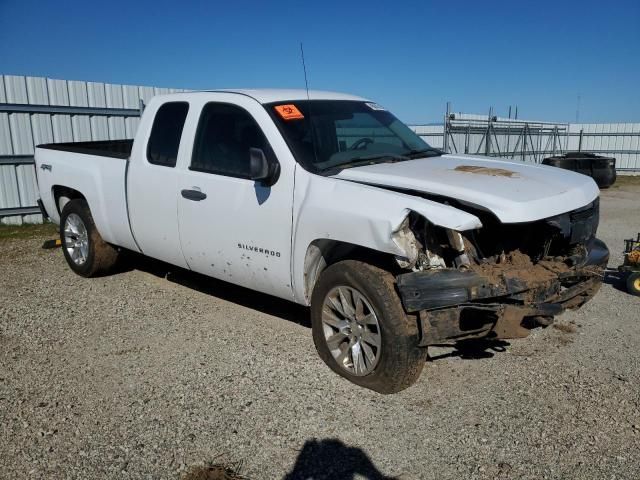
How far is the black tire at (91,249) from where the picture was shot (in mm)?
6266

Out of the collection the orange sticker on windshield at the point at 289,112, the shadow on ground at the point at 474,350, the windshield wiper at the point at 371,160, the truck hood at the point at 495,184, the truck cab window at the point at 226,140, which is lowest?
the shadow on ground at the point at 474,350

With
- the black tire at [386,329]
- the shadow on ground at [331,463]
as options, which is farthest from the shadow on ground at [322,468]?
the black tire at [386,329]

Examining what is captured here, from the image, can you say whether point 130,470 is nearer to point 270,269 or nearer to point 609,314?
point 270,269

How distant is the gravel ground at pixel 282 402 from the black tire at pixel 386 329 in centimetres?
14

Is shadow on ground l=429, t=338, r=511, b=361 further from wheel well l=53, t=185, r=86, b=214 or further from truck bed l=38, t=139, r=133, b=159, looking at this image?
wheel well l=53, t=185, r=86, b=214

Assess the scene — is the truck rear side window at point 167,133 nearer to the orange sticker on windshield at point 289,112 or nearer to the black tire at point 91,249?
the orange sticker on windshield at point 289,112

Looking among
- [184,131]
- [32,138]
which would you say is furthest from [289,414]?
[32,138]

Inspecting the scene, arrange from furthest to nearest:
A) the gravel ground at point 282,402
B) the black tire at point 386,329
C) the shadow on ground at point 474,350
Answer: the shadow on ground at point 474,350 → the black tire at point 386,329 → the gravel ground at point 282,402

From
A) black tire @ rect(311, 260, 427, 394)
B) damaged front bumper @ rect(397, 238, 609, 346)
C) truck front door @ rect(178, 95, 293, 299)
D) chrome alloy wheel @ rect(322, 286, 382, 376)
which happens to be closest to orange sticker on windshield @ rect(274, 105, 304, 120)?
truck front door @ rect(178, 95, 293, 299)

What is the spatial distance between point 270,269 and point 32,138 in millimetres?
8178

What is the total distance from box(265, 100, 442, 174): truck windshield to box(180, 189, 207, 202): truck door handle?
904 mm

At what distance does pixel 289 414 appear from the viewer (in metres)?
3.53

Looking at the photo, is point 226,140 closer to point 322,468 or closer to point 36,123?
point 322,468

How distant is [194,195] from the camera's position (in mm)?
4711
